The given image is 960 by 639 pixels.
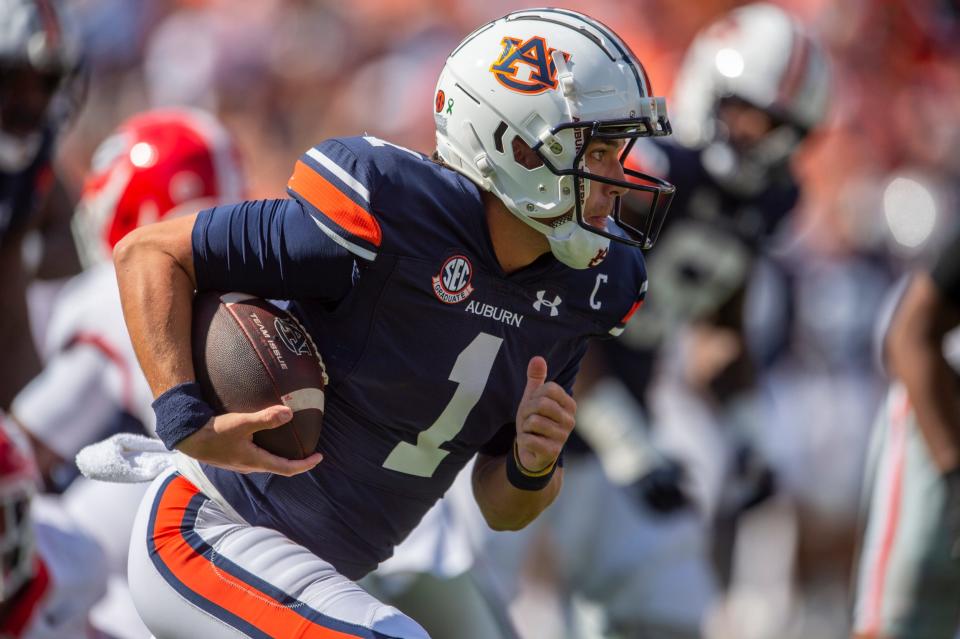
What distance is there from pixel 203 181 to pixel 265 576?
2341mm

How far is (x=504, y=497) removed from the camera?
117 inches

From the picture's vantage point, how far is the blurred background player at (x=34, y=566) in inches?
143

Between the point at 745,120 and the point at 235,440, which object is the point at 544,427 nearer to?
the point at 235,440

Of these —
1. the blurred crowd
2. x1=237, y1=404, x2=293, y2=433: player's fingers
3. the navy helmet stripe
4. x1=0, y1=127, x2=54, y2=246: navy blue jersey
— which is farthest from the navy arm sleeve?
the blurred crowd

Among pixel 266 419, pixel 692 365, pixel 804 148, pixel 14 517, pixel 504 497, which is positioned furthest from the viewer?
pixel 804 148

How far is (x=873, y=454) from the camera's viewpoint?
4.28 metres

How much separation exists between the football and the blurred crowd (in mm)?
3506

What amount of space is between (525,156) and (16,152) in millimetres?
2898

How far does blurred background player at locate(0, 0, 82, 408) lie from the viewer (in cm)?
512

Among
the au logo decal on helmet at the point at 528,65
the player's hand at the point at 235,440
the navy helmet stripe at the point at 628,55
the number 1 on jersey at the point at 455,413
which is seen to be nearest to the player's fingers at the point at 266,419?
the player's hand at the point at 235,440

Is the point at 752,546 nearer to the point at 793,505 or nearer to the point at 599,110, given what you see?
the point at 793,505

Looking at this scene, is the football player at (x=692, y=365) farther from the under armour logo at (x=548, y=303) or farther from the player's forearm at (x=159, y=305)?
the player's forearm at (x=159, y=305)

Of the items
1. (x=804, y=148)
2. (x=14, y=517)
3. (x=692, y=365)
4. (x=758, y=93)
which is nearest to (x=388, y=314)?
(x=14, y=517)

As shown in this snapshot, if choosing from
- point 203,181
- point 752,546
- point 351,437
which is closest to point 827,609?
point 752,546
